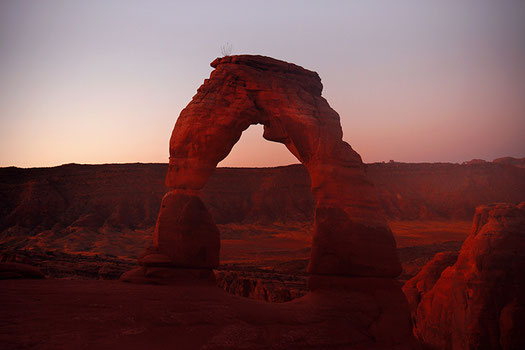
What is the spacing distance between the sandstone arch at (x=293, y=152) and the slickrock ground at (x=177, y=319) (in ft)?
2.96

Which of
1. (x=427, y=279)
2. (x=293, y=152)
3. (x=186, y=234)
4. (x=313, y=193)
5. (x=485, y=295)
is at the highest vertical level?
(x=293, y=152)

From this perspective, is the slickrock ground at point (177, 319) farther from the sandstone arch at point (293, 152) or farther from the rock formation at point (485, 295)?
the rock formation at point (485, 295)

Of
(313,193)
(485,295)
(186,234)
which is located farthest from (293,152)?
(485,295)

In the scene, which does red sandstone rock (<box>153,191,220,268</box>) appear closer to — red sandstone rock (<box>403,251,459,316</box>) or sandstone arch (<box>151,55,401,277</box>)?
sandstone arch (<box>151,55,401,277</box>)

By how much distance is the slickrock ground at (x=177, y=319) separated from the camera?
584 centimetres

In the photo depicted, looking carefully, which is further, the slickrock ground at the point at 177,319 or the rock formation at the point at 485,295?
the rock formation at the point at 485,295

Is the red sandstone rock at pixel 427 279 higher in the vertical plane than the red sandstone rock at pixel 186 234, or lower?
lower

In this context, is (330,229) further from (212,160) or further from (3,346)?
(3,346)

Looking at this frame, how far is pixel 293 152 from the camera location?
12.0 meters

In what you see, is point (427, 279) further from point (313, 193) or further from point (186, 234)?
point (186, 234)

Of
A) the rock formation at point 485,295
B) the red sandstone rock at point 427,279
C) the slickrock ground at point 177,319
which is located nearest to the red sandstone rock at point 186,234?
the slickrock ground at point 177,319

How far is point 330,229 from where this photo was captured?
33.6ft

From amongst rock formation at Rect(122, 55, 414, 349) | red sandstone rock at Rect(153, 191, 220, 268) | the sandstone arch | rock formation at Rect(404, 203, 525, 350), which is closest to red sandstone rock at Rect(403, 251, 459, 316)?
rock formation at Rect(404, 203, 525, 350)

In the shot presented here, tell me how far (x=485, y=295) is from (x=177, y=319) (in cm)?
729
